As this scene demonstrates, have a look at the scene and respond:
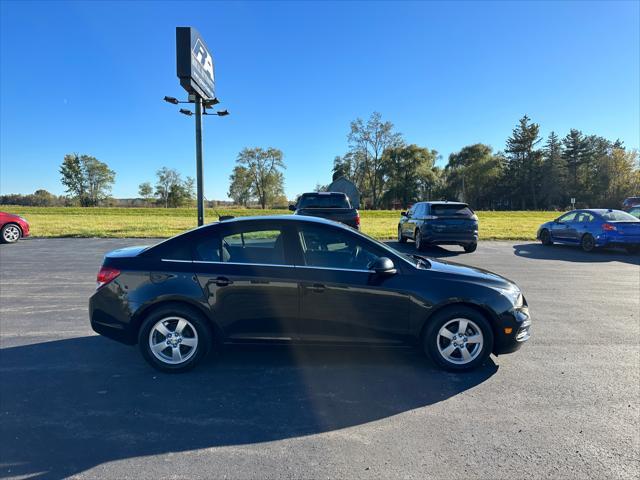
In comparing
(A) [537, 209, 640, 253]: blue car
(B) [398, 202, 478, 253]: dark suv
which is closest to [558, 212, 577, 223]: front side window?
(A) [537, 209, 640, 253]: blue car

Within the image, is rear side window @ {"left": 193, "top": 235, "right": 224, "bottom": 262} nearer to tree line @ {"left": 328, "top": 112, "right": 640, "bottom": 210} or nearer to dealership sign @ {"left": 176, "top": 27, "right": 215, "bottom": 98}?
dealership sign @ {"left": 176, "top": 27, "right": 215, "bottom": 98}

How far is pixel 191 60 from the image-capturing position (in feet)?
32.6

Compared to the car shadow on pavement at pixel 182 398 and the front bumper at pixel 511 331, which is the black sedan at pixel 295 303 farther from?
the car shadow on pavement at pixel 182 398

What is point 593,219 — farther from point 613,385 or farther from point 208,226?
point 208,226

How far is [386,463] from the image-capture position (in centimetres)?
239

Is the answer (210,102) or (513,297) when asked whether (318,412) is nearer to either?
(513,297)

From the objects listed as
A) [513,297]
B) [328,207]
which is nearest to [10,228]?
[328,207]

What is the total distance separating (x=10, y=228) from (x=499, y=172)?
259 feet

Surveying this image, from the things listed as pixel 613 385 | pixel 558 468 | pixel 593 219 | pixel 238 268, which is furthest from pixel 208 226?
pixel 593 219

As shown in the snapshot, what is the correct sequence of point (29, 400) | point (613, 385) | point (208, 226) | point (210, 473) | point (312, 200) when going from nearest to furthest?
point (210, 473) < point (29, 400) < point (613, 385) < point (208, 226) < point (312, 200)

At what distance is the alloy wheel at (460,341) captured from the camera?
143 inches

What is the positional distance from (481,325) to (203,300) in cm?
275

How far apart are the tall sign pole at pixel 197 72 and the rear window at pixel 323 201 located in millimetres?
3201

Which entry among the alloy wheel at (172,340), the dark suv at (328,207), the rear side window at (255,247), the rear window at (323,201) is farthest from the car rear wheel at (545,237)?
the alloy wheel at (172,340)
